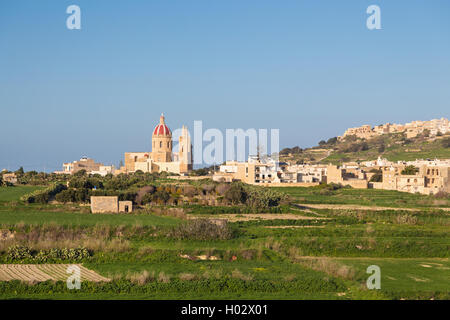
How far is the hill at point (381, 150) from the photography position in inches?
3337

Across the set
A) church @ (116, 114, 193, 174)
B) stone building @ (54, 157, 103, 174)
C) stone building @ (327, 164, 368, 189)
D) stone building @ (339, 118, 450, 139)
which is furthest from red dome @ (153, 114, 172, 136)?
stone building @ (339, 118, 450, 139)

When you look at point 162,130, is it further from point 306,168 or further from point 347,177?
point 347,177

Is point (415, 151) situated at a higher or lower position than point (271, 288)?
higher

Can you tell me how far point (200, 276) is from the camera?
1472 cm

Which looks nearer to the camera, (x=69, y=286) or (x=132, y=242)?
(x=69, y=286)

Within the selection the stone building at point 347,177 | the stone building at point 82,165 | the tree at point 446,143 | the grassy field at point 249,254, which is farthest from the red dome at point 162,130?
the grassy field at point 249,254

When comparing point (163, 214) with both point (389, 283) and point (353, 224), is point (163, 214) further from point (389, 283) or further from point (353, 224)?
point (389, 283)

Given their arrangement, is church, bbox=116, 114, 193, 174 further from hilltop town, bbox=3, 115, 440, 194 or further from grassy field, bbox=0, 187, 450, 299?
grassy field, bbox=0, 187, 450, 299

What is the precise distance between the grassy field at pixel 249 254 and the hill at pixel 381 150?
180 feet

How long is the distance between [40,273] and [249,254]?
6.32 m

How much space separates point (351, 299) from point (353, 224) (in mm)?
13984

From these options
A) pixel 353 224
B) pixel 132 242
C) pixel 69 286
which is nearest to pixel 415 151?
pixel 353 224

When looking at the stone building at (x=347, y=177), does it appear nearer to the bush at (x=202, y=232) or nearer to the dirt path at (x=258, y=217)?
the dirt path at (x=258, y=217)
